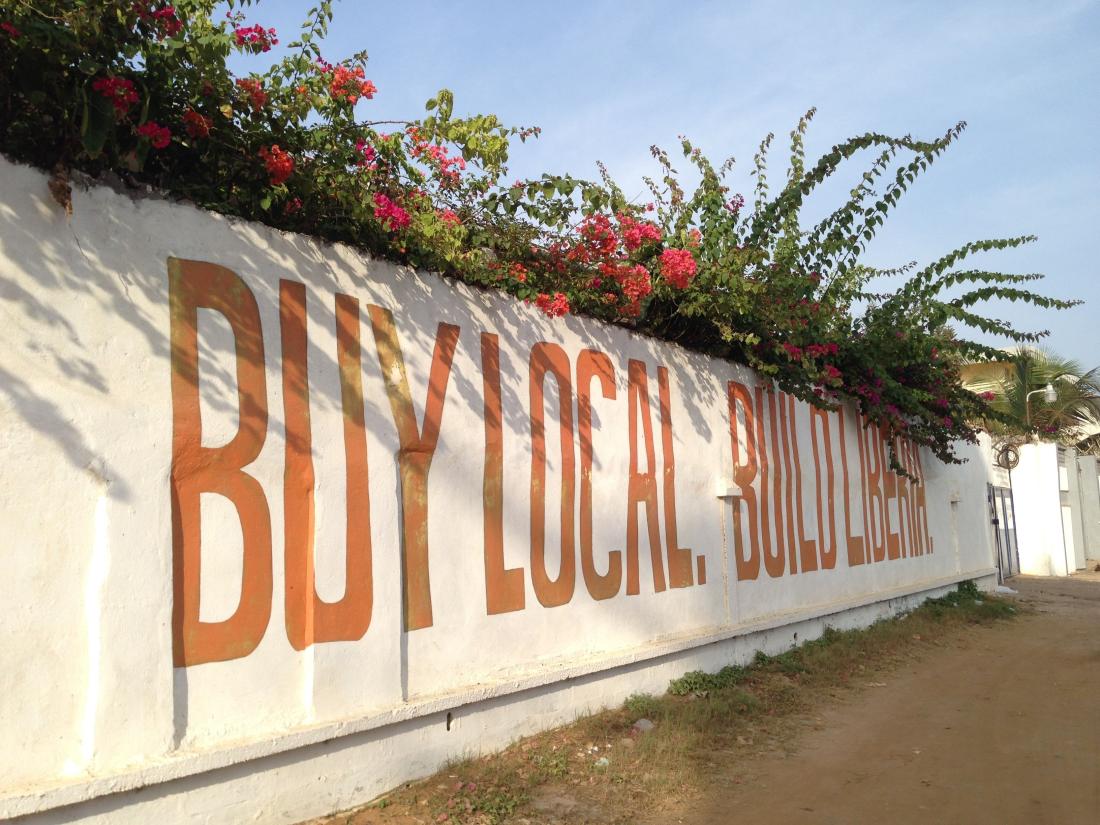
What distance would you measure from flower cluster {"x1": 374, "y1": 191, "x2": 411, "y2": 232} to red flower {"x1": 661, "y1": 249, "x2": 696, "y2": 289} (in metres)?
2.56

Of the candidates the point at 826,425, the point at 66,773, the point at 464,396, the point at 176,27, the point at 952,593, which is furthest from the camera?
the point at 952,593

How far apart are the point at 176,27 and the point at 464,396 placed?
2.44m

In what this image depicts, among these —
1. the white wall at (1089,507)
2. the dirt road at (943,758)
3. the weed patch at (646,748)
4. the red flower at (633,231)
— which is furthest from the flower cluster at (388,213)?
the white wall at (1089,507)

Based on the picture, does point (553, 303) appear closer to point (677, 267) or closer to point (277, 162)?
point (677, 267)

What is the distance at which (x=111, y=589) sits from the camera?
3.55 metres

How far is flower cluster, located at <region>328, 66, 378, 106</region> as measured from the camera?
14.8 feet

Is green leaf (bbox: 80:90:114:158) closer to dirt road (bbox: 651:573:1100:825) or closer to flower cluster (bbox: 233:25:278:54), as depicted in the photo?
flower cluster (bbox: 233:25:278:54)

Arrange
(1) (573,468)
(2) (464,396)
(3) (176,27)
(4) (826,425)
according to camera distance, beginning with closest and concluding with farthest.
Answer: (3) (176,27) < (2) (464,396) < (1) (573,468) < (4) (826,425)

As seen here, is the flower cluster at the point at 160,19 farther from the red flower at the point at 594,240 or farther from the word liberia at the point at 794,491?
the word liberia at the point at 794,491

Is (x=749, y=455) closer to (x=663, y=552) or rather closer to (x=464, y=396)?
(x=663, y=552)

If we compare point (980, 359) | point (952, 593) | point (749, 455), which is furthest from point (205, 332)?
point (952, 593)

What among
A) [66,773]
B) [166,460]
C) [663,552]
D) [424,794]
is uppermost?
[166,460]

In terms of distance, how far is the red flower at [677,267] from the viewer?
6805 mm

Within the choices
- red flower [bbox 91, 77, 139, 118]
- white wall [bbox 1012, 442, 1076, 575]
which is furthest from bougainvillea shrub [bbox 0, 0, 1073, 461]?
white wall [bbox 1012, 442, 1076, 575]
